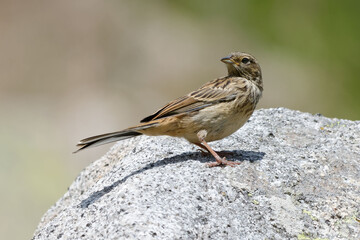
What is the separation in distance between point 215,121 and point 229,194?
3.57ft

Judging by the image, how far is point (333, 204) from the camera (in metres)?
5.30

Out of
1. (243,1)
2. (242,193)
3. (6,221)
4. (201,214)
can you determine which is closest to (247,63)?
(242,193)

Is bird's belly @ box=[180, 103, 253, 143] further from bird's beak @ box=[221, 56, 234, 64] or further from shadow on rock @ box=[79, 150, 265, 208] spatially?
bird's beak @ box=[221, 56, 234, 64]

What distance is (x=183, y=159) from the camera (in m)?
5.92

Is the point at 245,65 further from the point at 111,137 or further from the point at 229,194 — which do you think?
the point at 229,194

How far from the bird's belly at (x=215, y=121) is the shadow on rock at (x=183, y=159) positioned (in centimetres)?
19

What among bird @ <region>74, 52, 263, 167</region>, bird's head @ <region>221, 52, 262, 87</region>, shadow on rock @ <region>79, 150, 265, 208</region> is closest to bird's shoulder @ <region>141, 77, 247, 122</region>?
bird @ <region>74, 52, 263, 167</region>

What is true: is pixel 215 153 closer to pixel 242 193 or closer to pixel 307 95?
pixel 242 193

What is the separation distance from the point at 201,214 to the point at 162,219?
357 millimetres

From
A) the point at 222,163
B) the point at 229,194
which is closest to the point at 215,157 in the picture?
the point at 222,163

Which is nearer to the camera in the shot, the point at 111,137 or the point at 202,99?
the point at 111,137

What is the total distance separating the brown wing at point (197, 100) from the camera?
6.21m

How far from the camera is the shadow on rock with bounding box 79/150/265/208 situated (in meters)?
5.34

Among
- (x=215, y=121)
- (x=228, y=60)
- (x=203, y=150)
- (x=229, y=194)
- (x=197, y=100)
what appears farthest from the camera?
(x=228, y=60)
